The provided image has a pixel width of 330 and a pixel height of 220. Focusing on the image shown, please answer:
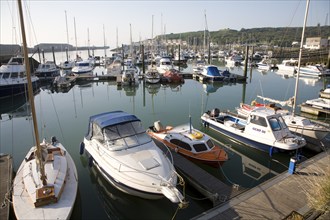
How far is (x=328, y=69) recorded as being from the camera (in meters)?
46.8

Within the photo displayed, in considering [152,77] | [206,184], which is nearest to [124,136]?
[206,184]

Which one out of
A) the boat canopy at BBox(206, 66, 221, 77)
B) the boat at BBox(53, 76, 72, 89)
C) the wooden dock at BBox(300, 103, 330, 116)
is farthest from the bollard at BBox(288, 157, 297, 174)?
the boat at BBox(53, 76, 72, 89)

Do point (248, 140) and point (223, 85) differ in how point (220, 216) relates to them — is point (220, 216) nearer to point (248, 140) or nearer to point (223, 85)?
point (248, 140)

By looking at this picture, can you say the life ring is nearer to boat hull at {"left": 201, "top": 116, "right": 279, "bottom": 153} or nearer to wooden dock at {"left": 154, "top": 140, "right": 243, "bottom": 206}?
wooden dock at {"left": 154, "top": 140, "right": 243, "bottom": 206}

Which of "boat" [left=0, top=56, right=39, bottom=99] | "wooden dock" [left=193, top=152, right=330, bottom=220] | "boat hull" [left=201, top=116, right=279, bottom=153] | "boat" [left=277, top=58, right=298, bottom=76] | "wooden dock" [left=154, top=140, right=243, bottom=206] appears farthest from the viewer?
"boat" [left=277, top=58, right=298, bottom=76]

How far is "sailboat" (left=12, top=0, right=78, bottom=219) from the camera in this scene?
7.74m

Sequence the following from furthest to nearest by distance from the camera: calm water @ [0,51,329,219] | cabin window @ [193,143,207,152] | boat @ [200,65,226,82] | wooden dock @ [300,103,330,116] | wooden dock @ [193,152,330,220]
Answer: boat @ [200,65,226,82]
wooden dock @ [300,103,330,116]
cabin window @ [193,143,207,152]
calm water @ [0,51,329,219]
wooden dock @ [193,152,330,220]

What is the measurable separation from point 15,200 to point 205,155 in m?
8.50

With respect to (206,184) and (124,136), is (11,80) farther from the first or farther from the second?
(206,184)

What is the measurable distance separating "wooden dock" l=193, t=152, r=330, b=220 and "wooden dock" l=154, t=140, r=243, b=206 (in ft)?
1.66

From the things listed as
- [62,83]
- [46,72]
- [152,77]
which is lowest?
[62,83]

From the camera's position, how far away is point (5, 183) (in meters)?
10.3

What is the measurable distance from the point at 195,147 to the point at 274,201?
4925mm

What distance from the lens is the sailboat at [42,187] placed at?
7.74 m
